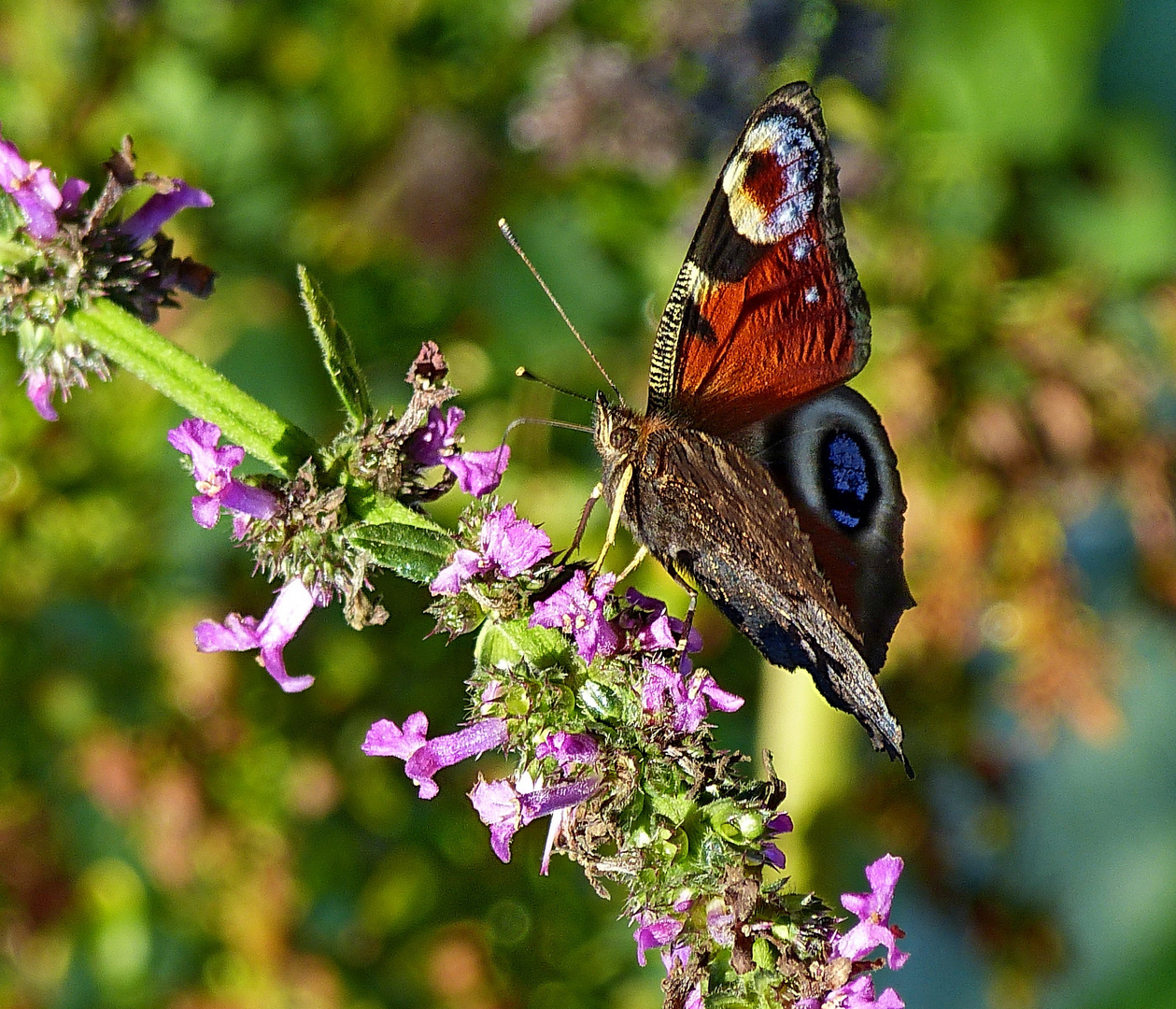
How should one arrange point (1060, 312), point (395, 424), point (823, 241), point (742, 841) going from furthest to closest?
point (1060, 312), point (823, 241), point (395, 424), point (742, 841)

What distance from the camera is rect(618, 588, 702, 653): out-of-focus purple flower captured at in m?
1.66

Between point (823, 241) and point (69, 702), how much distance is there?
9.86 ft

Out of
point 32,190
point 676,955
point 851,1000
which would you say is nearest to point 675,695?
point 676,955

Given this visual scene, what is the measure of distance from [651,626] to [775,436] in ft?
Result: 1.98

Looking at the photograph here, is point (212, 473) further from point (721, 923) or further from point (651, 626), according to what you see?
point (721, 923)

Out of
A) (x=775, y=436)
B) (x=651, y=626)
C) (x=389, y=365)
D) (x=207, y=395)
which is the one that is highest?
(x=389, y=365)

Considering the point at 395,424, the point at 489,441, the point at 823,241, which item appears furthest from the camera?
the point at 489,441

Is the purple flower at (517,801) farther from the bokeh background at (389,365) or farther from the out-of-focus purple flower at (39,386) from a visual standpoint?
the bokeh background at (389,365)

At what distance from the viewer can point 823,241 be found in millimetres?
1993

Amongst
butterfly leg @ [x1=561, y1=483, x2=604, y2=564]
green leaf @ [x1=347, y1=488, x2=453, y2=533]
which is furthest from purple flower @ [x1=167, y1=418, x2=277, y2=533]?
butterfly leg @ [x1=561, y1=483, x2=604, y2=564]

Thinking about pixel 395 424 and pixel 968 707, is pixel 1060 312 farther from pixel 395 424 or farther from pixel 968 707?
pixel 395 424

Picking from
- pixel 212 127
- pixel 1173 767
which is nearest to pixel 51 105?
pixel 212 127

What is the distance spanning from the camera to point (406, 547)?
1603 millimetres

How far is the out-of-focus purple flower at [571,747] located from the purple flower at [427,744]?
8 centimetres
